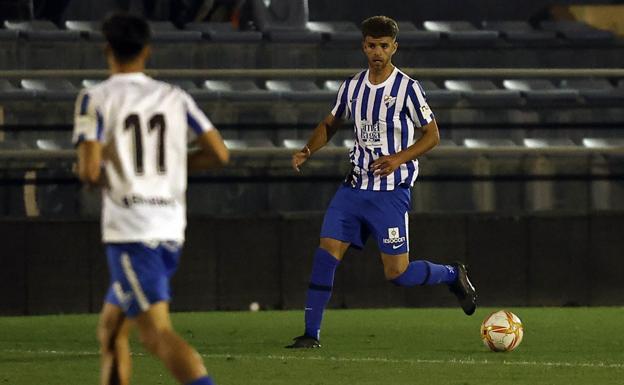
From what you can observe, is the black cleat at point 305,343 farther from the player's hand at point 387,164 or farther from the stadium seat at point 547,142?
the stadium seat at point 547,142

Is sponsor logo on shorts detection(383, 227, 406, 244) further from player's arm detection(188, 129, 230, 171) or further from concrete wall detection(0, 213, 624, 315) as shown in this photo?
player's arm detection(188, 129, 230, 171)

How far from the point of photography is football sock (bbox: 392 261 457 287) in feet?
29.6

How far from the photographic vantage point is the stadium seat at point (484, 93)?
13.8 metres

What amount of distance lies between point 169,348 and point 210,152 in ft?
2.28

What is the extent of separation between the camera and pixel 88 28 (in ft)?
49.1

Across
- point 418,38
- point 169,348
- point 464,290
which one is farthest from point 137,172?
point 418,38

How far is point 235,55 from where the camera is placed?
14609mm

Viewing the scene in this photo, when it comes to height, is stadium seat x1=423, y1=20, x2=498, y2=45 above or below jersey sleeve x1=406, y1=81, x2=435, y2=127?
above

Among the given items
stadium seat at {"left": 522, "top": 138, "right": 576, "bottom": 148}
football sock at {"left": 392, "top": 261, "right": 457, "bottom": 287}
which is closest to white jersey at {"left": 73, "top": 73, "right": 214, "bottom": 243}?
football sock at {"left": 392, "top": 261, "right": 457, "bottom": 287}

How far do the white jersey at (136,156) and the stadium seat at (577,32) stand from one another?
11.0 metres

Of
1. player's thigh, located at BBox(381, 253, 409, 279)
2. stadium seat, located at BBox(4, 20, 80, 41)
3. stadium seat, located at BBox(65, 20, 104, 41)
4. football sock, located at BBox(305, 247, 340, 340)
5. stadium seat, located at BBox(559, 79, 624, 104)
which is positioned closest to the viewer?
football sock, located at BBox(305, 247, 340, 340)

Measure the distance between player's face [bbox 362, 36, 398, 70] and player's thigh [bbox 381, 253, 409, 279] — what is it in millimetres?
1101

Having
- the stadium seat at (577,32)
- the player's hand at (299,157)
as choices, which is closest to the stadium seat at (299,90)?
the stadium seat at (577,32)

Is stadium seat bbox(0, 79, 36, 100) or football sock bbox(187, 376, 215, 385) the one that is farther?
stadium seat bbox(0, 79, 36, 100)
